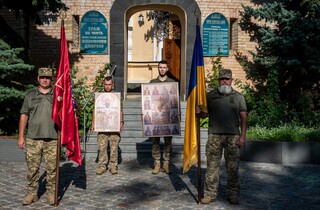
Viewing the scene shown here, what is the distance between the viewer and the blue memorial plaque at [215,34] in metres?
13.2

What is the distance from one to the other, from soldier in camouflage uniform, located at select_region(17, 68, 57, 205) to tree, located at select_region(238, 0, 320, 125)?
23.9 ft

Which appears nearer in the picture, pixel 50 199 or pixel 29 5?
pixel 50 199

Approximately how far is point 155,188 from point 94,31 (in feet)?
25.4

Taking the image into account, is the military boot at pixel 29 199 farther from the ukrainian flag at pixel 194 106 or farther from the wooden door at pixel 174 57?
the wooden door at pixel 174 57

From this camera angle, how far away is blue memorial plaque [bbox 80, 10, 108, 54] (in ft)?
42.4

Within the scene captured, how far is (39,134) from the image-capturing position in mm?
5602

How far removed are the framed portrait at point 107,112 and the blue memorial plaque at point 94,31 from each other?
18.4 feet

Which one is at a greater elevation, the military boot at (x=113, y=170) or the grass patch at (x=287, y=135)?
the grass patch at (x=287, y=135)

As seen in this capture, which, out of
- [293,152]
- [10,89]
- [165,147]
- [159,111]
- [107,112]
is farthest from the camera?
[10,89]

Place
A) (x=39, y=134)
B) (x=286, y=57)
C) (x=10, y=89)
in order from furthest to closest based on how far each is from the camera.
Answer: (x=286, y=57), (x=10, y=89), (x=39, y=134)

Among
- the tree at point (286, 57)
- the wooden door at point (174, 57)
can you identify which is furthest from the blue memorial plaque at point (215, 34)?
the wooden door at point (174, 57)

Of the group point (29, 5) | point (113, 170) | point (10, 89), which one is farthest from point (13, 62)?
point (113, 170)

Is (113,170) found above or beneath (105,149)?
beneath

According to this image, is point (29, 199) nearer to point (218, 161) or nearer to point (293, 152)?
point (218, 161)
